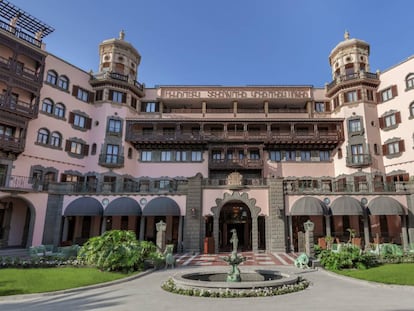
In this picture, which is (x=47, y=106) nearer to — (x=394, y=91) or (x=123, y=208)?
(x=123, y=208)

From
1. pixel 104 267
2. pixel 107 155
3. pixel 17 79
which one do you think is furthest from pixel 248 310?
pixel 17 79

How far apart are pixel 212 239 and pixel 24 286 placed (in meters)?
16.1

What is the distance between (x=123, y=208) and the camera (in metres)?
27.5

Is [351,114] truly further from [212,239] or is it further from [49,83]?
[49,83]

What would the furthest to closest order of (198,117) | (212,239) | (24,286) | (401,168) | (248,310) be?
(198,117)
(401,168)
(212,239)
(24,286)
(248,310)

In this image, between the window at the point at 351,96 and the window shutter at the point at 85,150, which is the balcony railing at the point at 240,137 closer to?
the window at the point at 351,96

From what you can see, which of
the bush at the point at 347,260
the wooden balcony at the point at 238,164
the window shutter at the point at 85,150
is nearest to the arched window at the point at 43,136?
the window shutter at the point at 85,150

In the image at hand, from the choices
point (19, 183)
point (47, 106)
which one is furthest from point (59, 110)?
point (19, 183)

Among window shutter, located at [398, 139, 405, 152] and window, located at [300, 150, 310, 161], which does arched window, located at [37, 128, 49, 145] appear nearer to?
window, located at [300, 150, 310, 161]

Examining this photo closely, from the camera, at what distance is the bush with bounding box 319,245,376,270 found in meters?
16.3

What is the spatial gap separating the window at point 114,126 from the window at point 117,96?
2793 mm

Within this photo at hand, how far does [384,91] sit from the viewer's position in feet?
107

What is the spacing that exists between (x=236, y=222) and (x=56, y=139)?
22204mm

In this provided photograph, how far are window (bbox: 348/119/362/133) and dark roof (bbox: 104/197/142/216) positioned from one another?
84.9ft
